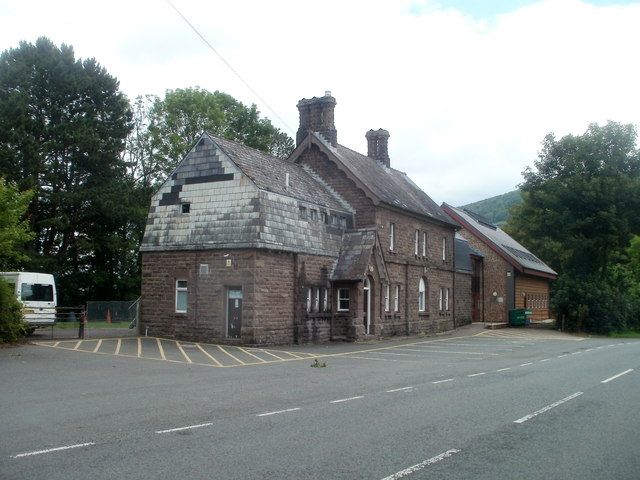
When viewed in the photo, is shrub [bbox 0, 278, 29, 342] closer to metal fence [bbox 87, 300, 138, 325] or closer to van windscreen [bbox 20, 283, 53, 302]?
van windscreen [bbox 20, 283, 53, 302]

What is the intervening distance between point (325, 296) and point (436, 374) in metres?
12.6

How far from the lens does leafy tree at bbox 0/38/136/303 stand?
4181 cm

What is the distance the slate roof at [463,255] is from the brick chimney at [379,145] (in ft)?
26.0

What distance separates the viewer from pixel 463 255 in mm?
45156

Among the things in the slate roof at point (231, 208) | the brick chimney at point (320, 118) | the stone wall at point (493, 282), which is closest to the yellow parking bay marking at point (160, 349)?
the slate roof at point (231, 208)

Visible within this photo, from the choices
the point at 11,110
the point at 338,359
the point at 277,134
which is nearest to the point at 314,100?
the point at 338,359

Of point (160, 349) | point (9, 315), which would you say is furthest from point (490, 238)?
point (9, 315)

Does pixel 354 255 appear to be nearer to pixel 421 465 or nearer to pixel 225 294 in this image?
pixel 225 294

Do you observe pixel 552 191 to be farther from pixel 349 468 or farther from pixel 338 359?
pixel 349 468

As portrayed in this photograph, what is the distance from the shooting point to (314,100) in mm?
34688

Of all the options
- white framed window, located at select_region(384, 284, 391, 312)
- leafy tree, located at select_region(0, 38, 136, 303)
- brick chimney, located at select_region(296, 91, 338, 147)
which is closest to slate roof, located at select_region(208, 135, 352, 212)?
brick chimney, located at select_region(296, 91, 338, 147)

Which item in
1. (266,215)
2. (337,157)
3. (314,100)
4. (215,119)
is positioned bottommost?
(266,215)

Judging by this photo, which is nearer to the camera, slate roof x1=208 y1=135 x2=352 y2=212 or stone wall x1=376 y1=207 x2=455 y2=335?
slate roof x1=208 y1=135 x2=352 y2=212

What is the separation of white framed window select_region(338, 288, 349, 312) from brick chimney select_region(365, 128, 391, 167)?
14143mm
